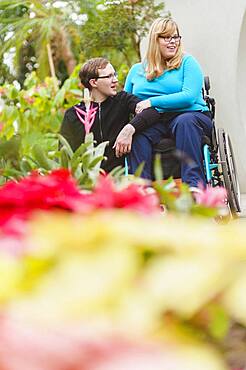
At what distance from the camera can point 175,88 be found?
16.3 feet

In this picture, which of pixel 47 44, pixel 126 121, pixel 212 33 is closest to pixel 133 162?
pixel 126 121

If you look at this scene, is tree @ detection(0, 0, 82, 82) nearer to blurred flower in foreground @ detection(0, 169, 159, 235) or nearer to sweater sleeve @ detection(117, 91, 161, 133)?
sweater sleeve @ detection(117, 91, 161, 133)

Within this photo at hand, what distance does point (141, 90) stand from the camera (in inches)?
199

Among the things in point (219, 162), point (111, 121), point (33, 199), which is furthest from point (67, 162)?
A: point (219, 162)

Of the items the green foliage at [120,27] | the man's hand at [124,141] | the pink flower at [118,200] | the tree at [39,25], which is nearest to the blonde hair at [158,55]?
the man's hand at [124,141]

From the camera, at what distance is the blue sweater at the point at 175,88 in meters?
4.83

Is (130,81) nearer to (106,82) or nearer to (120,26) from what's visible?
(106,82)

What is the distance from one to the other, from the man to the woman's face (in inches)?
12.8

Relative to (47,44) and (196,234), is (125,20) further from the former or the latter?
(196,234)

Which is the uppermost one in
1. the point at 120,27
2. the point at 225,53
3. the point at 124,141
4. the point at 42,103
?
the point at 124,141

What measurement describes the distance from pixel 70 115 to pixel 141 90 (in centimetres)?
49

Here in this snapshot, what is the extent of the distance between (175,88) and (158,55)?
0.73 feet

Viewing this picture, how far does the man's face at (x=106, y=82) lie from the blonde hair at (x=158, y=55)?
0.21m

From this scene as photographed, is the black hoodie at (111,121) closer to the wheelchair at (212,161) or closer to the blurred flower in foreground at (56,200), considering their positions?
the wheelchair at (212,161)
